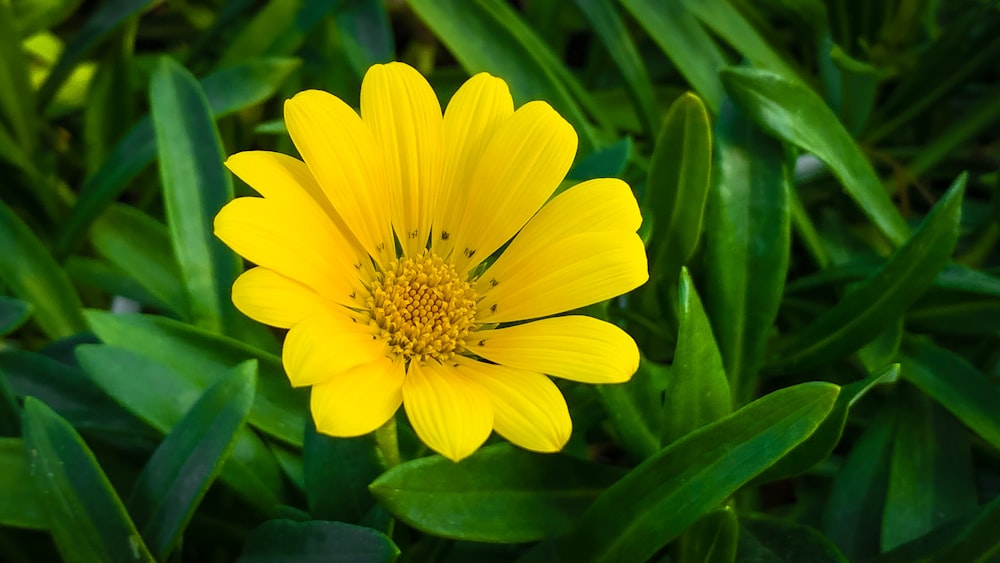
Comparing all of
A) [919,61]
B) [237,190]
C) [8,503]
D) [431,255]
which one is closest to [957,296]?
[919,61]

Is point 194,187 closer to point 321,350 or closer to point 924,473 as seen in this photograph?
point 321,350

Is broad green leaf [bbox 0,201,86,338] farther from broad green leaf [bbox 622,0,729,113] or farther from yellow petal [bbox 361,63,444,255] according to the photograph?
broad green leaf [bbox 622,0,729,113]

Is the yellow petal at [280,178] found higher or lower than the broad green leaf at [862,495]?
higher

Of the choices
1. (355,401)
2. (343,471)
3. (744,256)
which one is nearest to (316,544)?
(343,471)

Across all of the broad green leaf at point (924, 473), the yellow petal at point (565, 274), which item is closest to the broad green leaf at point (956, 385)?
the broad green leaf at point (924, 473)

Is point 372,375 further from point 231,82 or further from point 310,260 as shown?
point 231,82

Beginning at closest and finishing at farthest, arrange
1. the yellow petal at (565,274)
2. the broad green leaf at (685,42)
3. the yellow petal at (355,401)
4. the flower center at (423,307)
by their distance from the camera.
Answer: the yellow petal at (355,401)
the yellow petal at (565,274)
the flower center at (423,307)
the broad green leaf at (685,42)

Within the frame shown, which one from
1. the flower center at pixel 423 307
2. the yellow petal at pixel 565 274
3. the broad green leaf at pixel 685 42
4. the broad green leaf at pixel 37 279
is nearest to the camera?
the yellow petal at pixel 565 274

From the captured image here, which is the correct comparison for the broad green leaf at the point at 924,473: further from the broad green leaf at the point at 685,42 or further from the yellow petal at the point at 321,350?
the yellow petal at the point at 321,350
